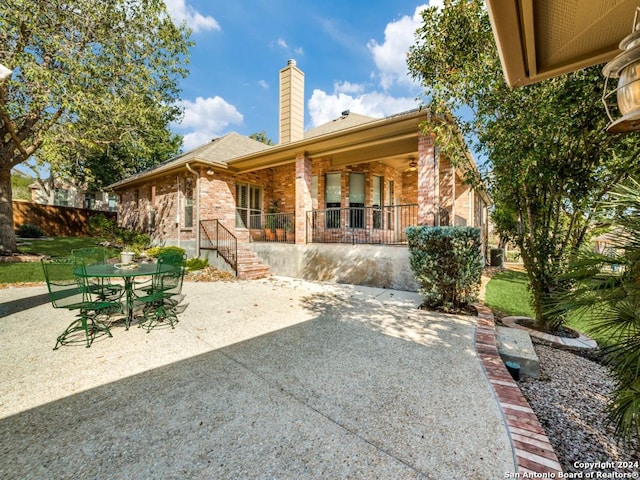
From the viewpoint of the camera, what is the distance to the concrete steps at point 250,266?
8.93 metres

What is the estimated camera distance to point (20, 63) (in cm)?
763

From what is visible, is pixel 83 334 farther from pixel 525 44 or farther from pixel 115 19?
pixel 115 19

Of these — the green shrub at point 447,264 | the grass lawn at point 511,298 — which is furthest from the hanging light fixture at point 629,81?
the grass lawn at point 511,298

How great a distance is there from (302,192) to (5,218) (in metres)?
11.5

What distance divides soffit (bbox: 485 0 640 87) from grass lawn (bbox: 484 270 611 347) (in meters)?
3.74

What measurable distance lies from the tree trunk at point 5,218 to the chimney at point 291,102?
10.5m

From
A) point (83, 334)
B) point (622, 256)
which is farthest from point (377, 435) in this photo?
point (83, 334)

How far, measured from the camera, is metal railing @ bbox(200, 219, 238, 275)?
9539mm

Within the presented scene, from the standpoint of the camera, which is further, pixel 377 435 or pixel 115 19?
pixel 115 19

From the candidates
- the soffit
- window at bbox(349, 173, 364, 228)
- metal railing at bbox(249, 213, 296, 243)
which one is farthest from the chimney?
the soffit

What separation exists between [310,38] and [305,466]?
14270mm

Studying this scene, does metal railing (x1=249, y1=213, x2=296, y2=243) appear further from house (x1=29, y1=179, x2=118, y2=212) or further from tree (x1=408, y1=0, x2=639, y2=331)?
house (x1=29, y1=179, x2=118, y2=212)

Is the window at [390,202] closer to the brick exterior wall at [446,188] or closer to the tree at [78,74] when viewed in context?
the brick exterior wall at [446,188]

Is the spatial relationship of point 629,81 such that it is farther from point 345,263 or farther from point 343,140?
point 345,263
